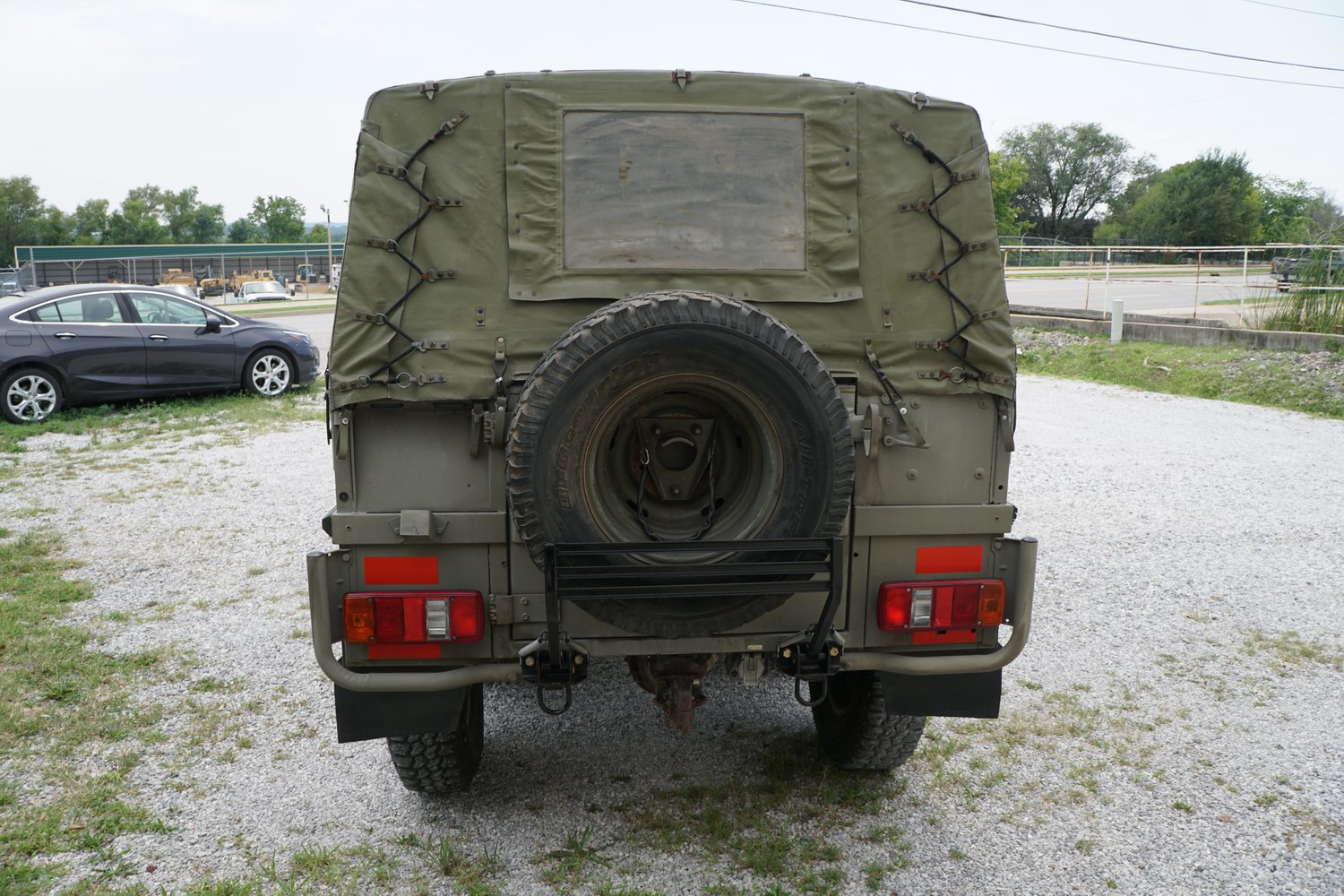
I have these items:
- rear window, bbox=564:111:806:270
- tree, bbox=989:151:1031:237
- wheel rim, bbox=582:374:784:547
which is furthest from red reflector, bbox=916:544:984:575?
tree, bbox=989:151:1031:237

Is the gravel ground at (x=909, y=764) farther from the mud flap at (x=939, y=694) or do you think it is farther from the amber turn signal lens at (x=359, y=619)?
the amber turn signal lens at (x=359, y=619)

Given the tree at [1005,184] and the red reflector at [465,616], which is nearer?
the red reflector at [465,616]

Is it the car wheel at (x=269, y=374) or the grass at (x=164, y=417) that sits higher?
the car wheel at (x=269, y=374)

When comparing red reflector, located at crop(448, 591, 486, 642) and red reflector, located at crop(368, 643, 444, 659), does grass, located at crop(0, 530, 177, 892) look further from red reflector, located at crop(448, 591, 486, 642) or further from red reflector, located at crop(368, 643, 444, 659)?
red reflector, located at crop(448, 591, 486, 642)

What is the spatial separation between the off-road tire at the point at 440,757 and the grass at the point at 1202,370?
12.3 meters

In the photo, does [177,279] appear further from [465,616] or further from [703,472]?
[703,472]

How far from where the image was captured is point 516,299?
137 inches

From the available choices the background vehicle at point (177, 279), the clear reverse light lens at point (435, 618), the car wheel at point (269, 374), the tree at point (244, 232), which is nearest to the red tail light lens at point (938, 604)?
the clear reverse light lens at point (435, 618)

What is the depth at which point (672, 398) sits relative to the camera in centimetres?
330

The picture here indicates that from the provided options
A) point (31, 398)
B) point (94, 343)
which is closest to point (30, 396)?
point (31, 398)

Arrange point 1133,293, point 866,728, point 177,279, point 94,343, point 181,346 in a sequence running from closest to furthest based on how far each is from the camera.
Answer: point 866,728
point 94,343
point 181,346
point 1133,293
point 177,279

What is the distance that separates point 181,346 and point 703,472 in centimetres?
1100

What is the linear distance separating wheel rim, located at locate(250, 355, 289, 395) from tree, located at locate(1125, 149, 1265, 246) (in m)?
64.5

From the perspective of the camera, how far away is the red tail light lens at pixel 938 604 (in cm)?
354
